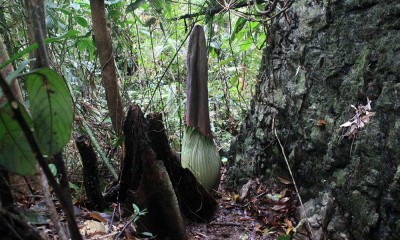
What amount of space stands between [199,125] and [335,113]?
0.95 metres

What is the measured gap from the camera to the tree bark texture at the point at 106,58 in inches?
98.9

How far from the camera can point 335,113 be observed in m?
2.26

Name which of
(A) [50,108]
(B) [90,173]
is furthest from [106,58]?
(A) [50,108]

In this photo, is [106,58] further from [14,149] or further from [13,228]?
[13,228]

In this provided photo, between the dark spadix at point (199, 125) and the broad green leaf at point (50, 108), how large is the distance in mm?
1820

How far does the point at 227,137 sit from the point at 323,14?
7.19 ft

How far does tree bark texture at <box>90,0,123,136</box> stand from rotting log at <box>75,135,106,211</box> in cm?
72

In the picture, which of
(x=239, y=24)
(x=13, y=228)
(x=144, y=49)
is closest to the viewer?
(x=13, y=228)

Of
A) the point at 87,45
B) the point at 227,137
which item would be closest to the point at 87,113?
the point at 87,45

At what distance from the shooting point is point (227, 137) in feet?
14.5

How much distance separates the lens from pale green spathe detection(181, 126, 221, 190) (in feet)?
8.95

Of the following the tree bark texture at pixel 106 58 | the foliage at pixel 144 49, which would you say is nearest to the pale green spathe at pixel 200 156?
the foliage at pixel 144 49

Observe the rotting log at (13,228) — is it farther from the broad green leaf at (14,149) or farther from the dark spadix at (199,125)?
the dark spadix at (199,125)

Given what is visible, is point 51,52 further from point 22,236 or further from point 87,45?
point 22,236
